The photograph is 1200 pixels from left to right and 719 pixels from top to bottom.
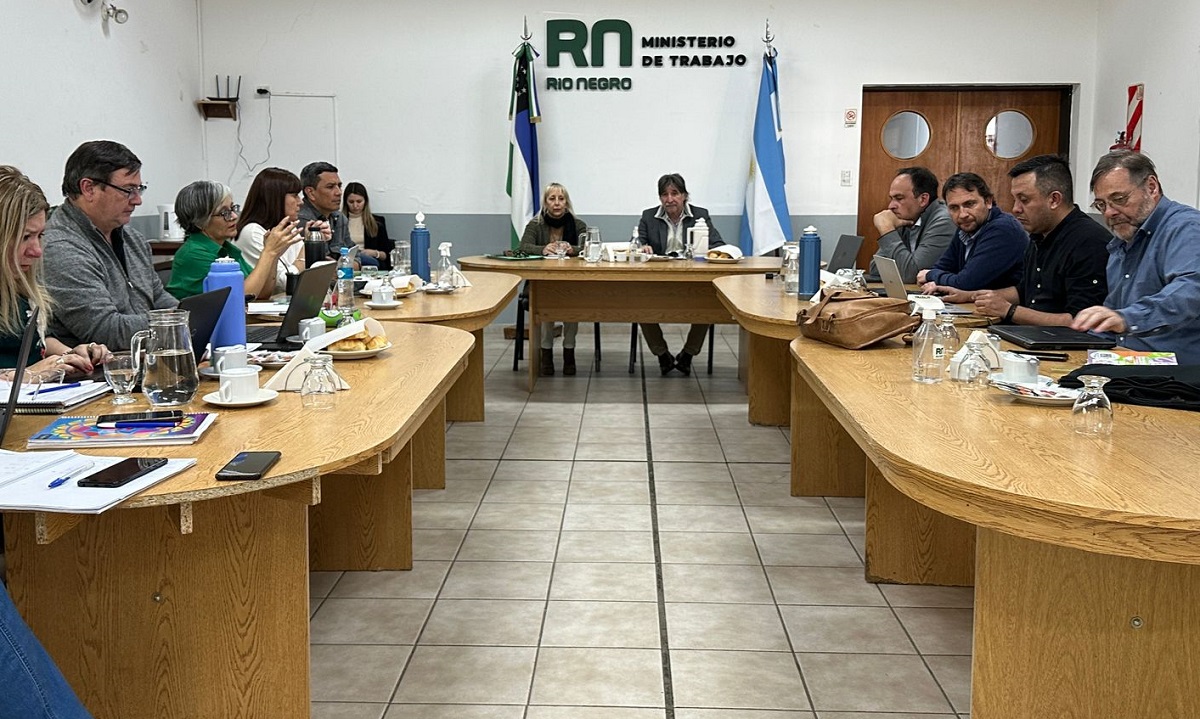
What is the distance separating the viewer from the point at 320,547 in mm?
3400

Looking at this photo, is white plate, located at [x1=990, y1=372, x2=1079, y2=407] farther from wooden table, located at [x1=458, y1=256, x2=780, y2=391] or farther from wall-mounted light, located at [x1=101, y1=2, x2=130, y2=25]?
wall-mounted light, located at [x1=101, y1=2, x2=130, y2=25]

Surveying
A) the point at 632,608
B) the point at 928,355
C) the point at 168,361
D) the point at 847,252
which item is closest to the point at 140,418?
the point at 168,361

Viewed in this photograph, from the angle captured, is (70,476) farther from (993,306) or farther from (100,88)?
(100,88)

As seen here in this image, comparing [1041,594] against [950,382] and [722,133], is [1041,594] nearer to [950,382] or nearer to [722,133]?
[950,382]

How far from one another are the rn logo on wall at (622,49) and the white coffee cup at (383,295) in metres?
4.81

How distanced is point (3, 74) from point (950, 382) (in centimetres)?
537

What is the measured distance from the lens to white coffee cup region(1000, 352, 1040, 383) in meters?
2.51

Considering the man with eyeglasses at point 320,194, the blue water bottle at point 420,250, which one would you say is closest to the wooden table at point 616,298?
→ the man with eyeglasses at point 320,194

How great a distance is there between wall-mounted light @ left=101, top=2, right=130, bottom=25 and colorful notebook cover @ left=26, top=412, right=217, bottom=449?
19.1 feet

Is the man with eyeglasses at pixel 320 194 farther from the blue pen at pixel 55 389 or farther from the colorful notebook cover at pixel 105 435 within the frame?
the colorful notebook cover at pixel 105 435

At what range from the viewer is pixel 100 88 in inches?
274

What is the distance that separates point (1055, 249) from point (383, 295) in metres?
2.38

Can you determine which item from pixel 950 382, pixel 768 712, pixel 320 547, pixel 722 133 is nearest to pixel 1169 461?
pixel 950 382

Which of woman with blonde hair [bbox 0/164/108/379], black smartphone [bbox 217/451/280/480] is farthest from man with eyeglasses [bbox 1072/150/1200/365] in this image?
woman with blonde hair [bbox 0/164/108/379]
